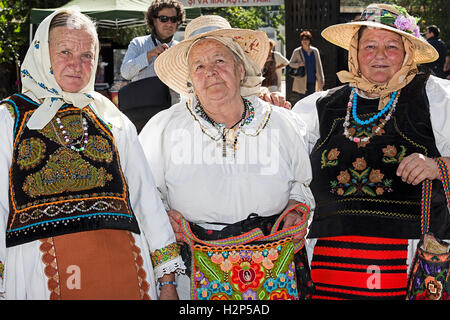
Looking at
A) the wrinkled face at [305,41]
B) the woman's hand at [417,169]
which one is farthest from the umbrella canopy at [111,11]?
the woman's hand at [417,169]

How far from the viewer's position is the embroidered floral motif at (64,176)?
8.27ft

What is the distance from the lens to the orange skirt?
2520 millimetres

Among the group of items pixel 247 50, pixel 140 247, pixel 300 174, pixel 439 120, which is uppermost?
pixel 247 50

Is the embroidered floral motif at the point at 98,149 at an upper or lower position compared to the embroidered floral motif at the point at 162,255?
upper

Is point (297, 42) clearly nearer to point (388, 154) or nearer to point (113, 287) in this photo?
point (388, 154)

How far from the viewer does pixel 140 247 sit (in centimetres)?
276

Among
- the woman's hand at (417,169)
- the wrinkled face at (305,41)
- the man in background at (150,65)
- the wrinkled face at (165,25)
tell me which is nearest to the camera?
the woman's hand at (417,169)

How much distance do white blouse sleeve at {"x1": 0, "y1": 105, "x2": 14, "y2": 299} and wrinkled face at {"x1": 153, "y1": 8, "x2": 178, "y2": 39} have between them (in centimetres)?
312

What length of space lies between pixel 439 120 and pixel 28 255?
2.17 meters

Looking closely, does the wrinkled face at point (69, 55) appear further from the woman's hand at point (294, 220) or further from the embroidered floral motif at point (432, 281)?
the embroidered floral motif at point (432, 281)

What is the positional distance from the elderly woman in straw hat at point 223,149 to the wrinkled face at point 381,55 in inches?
19.5

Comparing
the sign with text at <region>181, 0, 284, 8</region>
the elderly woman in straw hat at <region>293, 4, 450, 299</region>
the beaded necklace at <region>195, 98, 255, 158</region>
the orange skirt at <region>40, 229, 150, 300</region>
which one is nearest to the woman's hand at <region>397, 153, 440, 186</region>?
the elderly woman in straw hat at <region>293, 4, 450, 299</region>

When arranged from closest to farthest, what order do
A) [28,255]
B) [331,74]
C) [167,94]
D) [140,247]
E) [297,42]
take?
[28,255] < [140,247] < [167,94] < [331,74] < [297,42]
